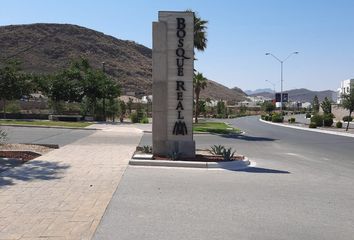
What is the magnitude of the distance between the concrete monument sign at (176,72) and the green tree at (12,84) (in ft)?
97.0

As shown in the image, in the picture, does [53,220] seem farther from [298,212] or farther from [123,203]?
[298,212]

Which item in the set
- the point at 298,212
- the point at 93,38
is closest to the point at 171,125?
the point at 298,212

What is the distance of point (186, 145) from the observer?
16797mm

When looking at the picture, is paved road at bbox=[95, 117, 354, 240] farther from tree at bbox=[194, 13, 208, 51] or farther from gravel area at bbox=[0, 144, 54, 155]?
tree at bbox=[194, 13, 208, 51]

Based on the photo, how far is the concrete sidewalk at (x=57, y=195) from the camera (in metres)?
7.39

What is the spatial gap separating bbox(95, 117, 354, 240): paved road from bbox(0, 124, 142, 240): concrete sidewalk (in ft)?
1.16

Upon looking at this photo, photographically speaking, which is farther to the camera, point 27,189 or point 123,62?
point 123,62

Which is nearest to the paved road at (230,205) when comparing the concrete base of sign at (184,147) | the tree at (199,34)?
the concrete base of sign at (184,147)

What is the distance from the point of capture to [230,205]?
942 cm

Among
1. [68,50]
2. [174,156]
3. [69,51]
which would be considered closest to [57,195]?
[174,156]

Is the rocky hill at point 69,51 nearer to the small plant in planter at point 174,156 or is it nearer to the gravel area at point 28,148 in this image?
the gravel area at point 28,148

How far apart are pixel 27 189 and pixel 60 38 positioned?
14044 cm

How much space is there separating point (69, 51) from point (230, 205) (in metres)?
133

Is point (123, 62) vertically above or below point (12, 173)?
above
